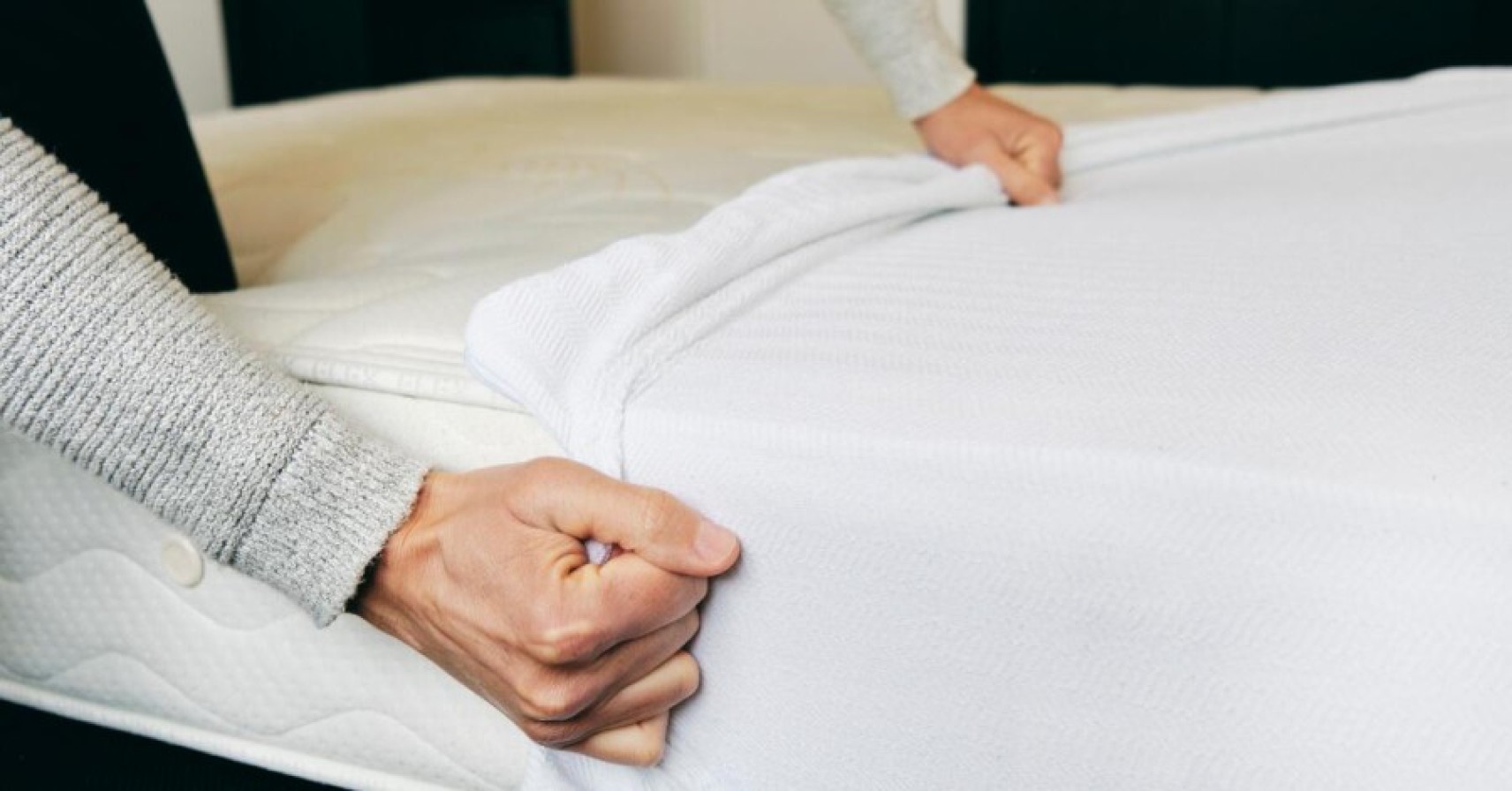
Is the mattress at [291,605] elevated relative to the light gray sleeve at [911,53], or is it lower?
lower

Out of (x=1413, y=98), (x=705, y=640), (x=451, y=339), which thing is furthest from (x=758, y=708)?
(x=1413, y=98)

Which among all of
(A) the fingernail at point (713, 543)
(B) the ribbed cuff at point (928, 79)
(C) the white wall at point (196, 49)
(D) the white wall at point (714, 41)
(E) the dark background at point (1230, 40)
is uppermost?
(B) the ribbed cuff at point (928, 79)

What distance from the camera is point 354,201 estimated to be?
1.02 meters

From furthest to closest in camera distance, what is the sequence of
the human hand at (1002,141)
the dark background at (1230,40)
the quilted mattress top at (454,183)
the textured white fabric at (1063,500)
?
the dark background at (1230,40), the human hand at (1002,141), the quilted mattress top at (454,183), the textured white fabric at (1063,500)

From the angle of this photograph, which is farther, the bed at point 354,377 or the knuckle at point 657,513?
the bed at point 354,377

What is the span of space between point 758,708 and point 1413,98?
31.5 inches

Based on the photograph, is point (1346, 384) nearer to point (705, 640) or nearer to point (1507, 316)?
point (1507, 316)

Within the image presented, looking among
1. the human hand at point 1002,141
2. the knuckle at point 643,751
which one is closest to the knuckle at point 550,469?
the knuckle at point 643,751

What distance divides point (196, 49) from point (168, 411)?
257 cm

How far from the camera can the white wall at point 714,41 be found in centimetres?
408

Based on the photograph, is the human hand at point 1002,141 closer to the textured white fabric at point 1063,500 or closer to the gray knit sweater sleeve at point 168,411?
the textured white fabric at point 1063,500

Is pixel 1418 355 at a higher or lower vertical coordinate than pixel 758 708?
higher

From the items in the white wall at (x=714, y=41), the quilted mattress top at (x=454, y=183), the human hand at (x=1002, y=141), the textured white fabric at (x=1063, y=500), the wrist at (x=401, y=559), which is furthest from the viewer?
the white wall at (x=714, y=41)

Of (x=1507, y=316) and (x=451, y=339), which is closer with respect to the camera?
(x=1507, y=316)
